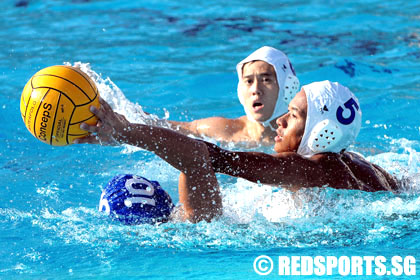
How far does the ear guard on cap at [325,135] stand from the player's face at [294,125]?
9cm

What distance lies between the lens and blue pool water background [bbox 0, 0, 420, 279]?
383cm

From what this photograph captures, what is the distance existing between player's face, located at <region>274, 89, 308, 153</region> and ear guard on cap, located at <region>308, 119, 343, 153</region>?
9 centimetres

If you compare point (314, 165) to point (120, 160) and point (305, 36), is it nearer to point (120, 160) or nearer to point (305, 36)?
point (120, 160)

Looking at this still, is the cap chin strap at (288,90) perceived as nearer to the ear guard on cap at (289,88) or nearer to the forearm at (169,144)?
the ear guard on cap at (289,88)

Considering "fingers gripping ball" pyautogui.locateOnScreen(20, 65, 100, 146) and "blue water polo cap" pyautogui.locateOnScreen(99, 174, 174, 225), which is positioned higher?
"fingers gripping ball" pyautogui.locateOnScreen(20, 65, 100, 146)

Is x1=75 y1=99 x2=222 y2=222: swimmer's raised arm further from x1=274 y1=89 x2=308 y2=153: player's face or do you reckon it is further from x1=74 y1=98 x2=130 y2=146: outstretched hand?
x1=274 y1=89 x2=308 y2=153: player's face

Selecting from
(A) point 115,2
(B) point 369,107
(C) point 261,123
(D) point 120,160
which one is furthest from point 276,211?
(A) point 115,2

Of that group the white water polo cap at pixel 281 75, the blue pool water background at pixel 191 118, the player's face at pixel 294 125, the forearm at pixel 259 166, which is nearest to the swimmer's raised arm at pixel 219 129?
the blue pool water background at pixel 191 118

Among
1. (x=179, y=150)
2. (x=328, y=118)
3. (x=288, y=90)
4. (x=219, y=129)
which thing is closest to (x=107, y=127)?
(x=179, y=150)

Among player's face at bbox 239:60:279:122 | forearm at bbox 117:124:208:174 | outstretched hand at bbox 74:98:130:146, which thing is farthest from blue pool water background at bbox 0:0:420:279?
outstretched hand at bbox 74:98:130:146

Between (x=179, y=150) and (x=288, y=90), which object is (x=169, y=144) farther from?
(x=288, y=90)

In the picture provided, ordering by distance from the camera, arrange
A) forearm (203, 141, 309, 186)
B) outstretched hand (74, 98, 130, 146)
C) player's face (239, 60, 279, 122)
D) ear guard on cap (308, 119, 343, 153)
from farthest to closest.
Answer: player's face (239, 60, 279, 122)
ear guard on cap (308, 119, 343, 153)
forearm (203, 141, 309, 186)
outstretched hand (74, 98, 130, 146)

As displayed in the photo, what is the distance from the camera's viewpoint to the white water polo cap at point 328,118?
364 cm

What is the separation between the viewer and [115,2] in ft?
35.2
